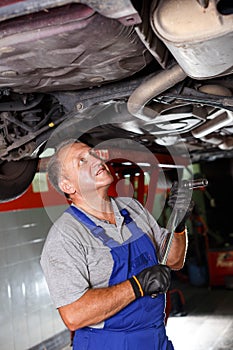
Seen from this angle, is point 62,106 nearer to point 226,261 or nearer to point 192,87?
point 192,87

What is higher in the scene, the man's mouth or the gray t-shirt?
the man's mouth

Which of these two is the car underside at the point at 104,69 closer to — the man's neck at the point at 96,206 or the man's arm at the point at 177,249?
the man's neck at the point at 96,206

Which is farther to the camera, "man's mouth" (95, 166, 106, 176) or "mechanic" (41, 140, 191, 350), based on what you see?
"man's mouth" (95, 166, 106, 176)

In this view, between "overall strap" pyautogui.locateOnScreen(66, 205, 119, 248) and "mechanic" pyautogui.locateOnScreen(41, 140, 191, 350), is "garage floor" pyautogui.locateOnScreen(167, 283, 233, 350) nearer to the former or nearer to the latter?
"mechanic" pyautogui.locateOnScreen(41, 140, 191, 350)

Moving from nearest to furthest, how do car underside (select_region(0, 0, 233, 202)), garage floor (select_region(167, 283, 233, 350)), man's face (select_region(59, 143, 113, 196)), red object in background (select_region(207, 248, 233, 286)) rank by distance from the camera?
car underside (select_region(0, 0, 233, 202)) → man's face (select_region(59, 143, 113, 196)) → garage floor (select_region(167, 283, 233, 350)) → red object in background (select_region(207, 248, 233, 286))

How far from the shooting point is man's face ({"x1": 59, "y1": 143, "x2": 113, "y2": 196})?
182cm

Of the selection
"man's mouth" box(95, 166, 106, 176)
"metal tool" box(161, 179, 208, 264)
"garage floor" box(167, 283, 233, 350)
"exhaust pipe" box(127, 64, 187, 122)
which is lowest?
"garage floor" box(167, 283, 233, 350)

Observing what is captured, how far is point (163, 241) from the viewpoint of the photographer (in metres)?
1.99

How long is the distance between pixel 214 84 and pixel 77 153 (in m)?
0.71

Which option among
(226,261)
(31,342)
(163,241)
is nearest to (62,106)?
(163,241)

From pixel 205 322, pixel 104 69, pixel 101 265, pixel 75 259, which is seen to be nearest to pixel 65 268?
pixel 75 259

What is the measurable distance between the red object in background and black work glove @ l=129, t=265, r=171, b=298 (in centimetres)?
424

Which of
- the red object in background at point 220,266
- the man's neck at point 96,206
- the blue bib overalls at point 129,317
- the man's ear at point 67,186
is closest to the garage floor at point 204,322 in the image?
the red object in background at point 220,266

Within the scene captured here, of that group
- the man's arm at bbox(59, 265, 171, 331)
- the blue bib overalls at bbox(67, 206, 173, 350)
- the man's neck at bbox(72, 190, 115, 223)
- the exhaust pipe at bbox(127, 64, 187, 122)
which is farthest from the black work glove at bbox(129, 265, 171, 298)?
the exhaust pipe at bbox(127, 64, 187, 122)
